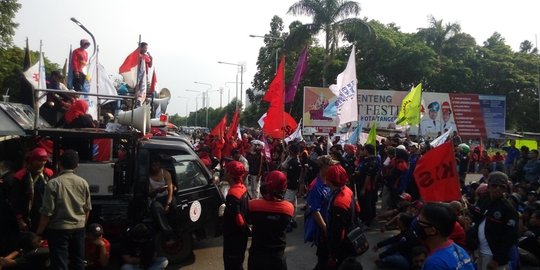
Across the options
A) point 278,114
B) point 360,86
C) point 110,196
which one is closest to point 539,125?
point 360,86

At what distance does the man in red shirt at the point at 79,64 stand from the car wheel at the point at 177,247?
4297 millimetres

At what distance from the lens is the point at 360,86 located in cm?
3681

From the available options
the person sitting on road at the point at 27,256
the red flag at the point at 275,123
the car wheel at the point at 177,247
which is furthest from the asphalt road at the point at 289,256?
the red flag at the point at 275,123

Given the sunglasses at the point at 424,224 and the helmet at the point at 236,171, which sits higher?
the helmet at the point at 236,171

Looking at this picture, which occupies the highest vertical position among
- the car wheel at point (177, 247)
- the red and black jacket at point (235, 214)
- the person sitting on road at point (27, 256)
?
the red and black jacket at point (235, 214)

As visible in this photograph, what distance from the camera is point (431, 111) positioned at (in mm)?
29203

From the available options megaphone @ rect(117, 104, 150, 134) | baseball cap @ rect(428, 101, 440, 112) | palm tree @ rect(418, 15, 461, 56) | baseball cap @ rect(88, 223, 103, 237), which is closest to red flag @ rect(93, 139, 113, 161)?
megaphone @ rect(117, 104, 150, 134)

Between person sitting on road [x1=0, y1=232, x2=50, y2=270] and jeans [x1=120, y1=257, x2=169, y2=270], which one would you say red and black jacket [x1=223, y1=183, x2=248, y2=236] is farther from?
person sitting on road [x1=0, y1=232, x2=50, y2=270]

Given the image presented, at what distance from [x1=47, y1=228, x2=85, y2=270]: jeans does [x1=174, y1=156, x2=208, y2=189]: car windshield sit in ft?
6.86

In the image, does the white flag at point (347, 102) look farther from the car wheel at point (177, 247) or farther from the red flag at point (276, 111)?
the car wheel at point (177, 247)

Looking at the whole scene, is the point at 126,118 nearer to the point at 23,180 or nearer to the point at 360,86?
the point at 23,180

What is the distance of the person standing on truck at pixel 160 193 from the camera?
6109mm

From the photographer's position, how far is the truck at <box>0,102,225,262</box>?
231 inches

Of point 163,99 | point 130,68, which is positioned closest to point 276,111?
point 130,68
